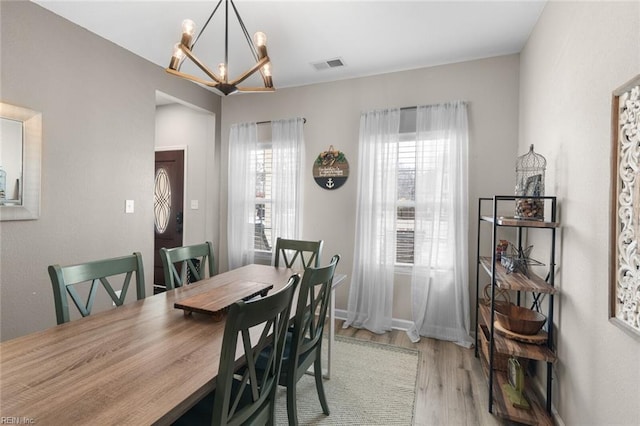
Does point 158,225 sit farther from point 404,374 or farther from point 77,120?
point 404,374

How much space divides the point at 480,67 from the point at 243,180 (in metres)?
2.86

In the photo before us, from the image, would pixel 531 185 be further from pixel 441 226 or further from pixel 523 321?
pixel 441 226

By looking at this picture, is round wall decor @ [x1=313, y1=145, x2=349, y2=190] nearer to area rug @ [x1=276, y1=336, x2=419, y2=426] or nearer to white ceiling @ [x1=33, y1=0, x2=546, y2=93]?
white ceiling @ [x1=33, y1=0, x2=546, y2=93]

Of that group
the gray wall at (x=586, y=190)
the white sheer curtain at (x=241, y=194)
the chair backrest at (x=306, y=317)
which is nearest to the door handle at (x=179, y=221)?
the white sheer curtain at (x=241, y=194)

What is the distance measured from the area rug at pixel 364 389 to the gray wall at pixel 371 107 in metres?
0.70

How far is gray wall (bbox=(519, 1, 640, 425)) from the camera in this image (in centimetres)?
120

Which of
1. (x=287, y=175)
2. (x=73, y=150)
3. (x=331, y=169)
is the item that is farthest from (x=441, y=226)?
(x=73, y=150)

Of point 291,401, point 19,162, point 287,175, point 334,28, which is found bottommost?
point 291,401

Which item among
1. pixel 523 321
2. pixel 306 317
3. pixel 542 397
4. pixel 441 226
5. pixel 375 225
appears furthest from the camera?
pixel 375 225

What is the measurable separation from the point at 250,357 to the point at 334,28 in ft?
8.14

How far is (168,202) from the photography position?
444 centimetres

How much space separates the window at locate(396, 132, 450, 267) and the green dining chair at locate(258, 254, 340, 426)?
1583 millimetres

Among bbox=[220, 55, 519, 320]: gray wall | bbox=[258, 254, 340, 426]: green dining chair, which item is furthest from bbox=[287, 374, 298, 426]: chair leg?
bbox=[220, 55, 519, 320]: gray wall

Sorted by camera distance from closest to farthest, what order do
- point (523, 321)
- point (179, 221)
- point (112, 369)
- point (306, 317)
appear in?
point (112, 369), point (306, 317), point (523, 321), point (179, 221)
